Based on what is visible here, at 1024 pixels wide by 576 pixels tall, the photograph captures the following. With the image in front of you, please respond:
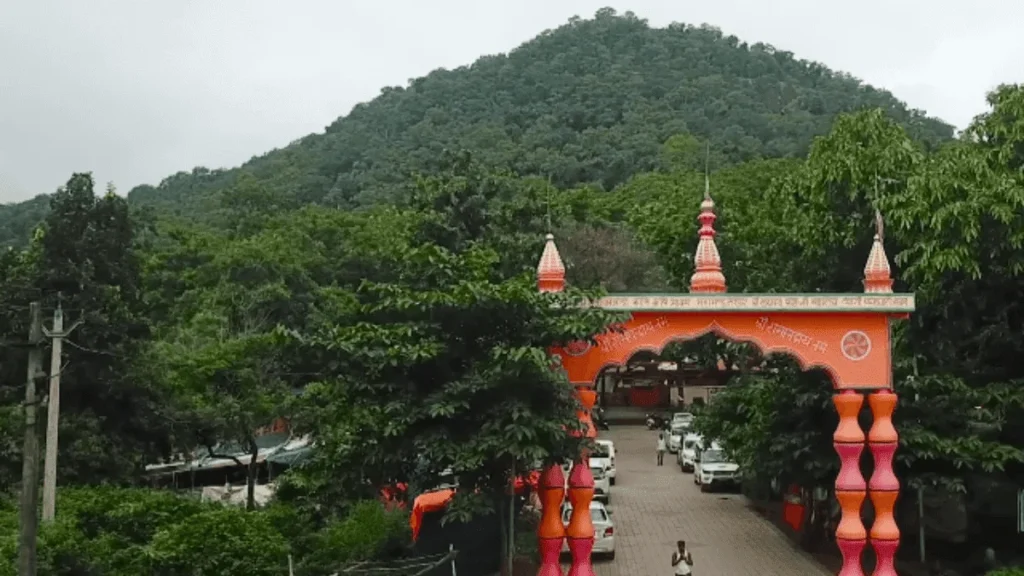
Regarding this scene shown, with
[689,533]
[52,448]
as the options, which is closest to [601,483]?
[689,533]

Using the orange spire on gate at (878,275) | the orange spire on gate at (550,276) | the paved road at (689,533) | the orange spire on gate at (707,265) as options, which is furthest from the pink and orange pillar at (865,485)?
the orange spire on gate at (550,276)

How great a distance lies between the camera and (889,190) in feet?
55.0

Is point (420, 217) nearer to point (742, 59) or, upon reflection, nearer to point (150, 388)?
point (150, 388)

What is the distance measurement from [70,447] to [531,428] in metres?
9.08

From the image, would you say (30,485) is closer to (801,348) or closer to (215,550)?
(215,550)

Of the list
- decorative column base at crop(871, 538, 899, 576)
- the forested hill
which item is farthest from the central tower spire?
the forested hill

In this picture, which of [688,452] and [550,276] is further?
[688,452]

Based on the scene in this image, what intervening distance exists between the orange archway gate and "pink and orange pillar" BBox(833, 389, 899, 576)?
0.04 ft

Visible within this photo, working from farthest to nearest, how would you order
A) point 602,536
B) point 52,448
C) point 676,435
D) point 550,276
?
point 676,435
point 602,536
point 52,448
point 550,276

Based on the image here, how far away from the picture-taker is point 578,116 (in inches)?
3322

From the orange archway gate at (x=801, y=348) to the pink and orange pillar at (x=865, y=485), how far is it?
0.01 meters

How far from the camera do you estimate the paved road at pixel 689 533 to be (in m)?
17.7

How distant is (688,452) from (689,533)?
34.9ft

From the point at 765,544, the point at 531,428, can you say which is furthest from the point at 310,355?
the point at 765,544
